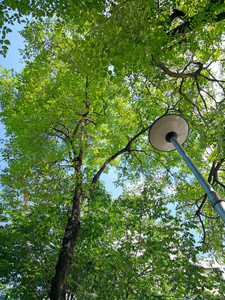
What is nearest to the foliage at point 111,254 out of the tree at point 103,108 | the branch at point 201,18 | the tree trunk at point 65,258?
the tree trunk at point 65,258

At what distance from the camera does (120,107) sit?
887 cm

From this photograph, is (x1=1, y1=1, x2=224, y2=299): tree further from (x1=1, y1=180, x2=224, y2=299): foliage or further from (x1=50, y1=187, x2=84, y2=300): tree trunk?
(x1=1, y1=180, x2=224, y2=299): foliage

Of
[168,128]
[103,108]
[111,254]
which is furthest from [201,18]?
[111,254]

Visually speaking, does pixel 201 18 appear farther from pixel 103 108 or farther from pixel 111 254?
pixel 111 254

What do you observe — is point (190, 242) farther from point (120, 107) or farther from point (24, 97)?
point (24, 97)

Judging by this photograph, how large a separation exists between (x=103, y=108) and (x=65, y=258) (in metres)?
5.13

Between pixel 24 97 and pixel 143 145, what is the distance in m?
5.58

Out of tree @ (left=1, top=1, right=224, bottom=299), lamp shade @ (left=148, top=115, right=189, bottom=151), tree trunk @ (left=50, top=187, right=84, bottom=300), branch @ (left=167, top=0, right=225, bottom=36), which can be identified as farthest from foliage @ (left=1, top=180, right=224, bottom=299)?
branch @ (left=167, top=0, right=225, bottom=36)

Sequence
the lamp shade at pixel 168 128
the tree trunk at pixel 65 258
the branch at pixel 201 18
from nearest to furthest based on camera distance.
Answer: the lamp shade at pixel 168 128 < the branch at pixel 201 18 < the tree trunk at pixel 65 258

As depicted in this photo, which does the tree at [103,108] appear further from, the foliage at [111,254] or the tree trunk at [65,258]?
the foliage at [111,254]

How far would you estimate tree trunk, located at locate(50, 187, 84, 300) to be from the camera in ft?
17.0

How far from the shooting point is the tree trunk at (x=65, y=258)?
518cm

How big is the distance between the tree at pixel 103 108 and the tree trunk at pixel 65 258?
24 millimetres

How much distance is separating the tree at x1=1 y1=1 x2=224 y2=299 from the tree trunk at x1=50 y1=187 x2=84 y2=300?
0.08ft
